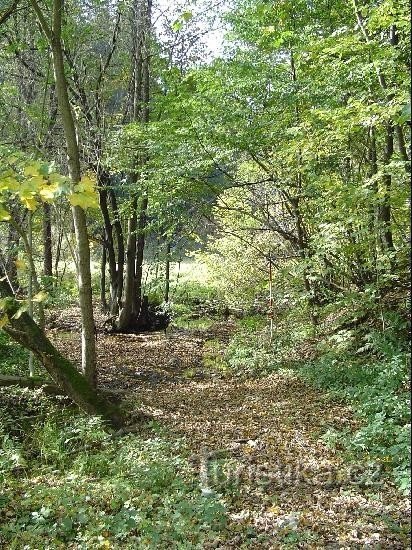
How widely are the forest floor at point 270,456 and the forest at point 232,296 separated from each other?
1.0 inches

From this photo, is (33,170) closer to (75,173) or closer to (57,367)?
(75,173)

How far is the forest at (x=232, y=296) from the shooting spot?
12.8ft

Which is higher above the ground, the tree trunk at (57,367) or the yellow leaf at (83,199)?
the yellow leaf at (83,199)

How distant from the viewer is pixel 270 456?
487 cm

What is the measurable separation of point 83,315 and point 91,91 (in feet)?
23.1

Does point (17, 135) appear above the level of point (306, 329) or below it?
above

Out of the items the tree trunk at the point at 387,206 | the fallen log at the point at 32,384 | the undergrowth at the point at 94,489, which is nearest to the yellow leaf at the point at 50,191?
the undergrowth at the point at 94,489

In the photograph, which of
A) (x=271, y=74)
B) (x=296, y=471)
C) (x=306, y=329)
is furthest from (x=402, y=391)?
(x=271, y=74)

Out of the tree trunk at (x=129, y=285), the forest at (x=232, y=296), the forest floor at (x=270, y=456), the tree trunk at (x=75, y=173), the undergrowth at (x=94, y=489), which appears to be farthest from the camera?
the tree trunk at (x=129, y=285)

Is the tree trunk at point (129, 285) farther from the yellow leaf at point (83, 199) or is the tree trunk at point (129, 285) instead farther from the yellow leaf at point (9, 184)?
the yellow leaf at point (83, 199)

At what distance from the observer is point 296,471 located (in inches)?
178

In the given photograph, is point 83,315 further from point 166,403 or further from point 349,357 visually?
point 349,357

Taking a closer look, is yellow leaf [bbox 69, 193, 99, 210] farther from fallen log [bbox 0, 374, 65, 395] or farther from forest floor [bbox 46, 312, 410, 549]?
fallen log [bbox 0, 374, 65, 395]

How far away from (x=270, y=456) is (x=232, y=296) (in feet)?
29.9
